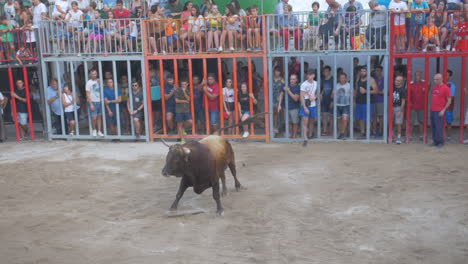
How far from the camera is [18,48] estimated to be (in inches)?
625

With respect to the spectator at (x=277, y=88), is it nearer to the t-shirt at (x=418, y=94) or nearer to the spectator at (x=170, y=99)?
the spectator at (x=170, y=99)

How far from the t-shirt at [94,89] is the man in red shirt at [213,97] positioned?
297 cm

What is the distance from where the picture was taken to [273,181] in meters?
11.0

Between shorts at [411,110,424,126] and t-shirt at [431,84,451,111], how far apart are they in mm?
1068

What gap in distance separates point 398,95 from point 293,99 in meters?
2.57

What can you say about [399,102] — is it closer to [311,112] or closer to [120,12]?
[311,112]

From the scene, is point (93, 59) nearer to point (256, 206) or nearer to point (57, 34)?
point (57, 34)

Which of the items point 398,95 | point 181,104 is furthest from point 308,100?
point 181,104

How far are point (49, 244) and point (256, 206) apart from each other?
3362 mm

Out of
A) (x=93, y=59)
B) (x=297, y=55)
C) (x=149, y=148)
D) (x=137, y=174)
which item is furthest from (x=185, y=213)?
(x=93, y=59)

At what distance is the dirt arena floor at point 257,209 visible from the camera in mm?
7543

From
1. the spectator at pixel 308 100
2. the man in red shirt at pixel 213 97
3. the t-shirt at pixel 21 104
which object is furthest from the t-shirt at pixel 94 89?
the spectator at pixel 308 100

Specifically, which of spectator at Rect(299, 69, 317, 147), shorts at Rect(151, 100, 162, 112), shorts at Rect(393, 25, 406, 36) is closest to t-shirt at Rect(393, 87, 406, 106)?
shorts at Rect(393, 25, 406, 36)

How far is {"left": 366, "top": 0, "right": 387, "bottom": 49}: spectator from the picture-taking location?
1327 centimetres
